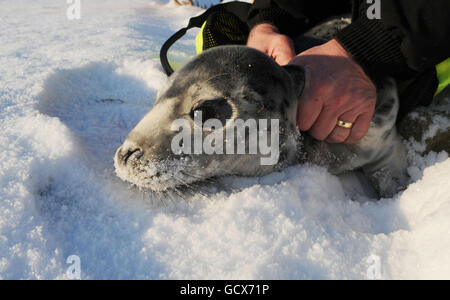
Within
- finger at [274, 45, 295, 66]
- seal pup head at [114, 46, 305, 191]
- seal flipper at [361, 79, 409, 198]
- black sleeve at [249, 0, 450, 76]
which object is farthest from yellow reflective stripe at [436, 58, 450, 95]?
seal pup head at [114, 46, 305, 191]

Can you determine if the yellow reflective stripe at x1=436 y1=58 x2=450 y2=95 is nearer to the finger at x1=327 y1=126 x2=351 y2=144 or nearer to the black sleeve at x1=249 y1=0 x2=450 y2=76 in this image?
the black sleeve at x1=249 y1=0 x2=450 y2=76

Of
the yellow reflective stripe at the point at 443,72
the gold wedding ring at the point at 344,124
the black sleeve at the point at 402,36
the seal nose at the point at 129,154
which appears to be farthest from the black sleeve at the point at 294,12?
the seal nose at the point at 129,154

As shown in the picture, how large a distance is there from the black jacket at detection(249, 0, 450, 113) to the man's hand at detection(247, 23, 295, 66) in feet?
0.94

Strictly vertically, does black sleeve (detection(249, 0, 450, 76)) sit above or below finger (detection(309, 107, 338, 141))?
above

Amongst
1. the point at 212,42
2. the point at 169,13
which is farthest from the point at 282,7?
the point at 169,13

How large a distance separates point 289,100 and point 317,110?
182 mm

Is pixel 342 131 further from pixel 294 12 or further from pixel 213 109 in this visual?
pixel 294 12

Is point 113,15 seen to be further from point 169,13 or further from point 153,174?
point 153,174

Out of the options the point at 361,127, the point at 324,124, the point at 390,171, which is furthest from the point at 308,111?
the point at 390,171

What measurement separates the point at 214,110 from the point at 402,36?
99cm

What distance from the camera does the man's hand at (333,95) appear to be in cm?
153

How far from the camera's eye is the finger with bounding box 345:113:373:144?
65.3 inches

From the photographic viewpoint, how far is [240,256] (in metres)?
1.07

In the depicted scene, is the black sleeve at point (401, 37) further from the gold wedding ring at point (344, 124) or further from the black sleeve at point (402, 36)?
the gold wedding ring at point (344, 124)
